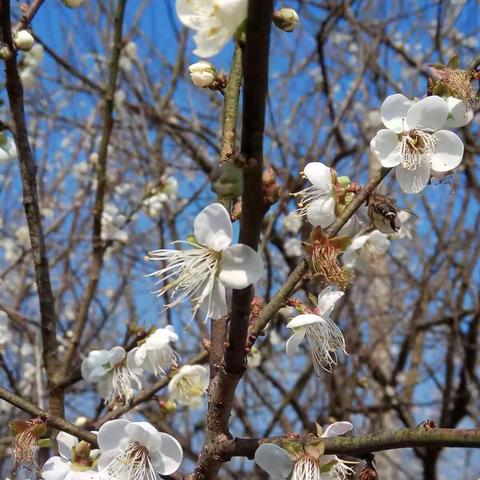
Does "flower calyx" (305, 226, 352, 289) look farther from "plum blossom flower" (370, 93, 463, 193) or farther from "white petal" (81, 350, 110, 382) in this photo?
"white petal" (81, 350, 110, 382)

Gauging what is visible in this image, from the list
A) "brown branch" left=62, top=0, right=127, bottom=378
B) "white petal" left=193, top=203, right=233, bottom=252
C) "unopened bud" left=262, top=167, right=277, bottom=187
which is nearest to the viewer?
"unopened bud" left=262, top=167, right=277, bottom=187

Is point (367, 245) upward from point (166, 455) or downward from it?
upward

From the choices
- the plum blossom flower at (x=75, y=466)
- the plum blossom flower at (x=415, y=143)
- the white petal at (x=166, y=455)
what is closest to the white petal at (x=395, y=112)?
the plum blossom flower at (x=415, y=143)

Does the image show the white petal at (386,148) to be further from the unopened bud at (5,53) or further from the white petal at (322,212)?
the unopened bud at (5,53)

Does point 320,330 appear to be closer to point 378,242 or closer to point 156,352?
point 156,352

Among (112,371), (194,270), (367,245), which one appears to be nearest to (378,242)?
(367,245)

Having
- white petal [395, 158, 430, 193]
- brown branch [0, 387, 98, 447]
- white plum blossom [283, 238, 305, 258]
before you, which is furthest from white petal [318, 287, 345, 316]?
white plum blossom [283, 238, 305, 258]

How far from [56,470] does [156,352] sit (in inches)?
19.8

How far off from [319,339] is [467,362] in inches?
108

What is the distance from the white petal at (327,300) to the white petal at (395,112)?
1.11 ft

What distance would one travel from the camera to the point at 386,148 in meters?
1.13

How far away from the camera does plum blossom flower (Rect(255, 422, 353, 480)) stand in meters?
0.83

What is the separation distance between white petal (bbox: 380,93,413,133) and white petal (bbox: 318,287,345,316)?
339mm

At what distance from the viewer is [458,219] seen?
13.2 feet
